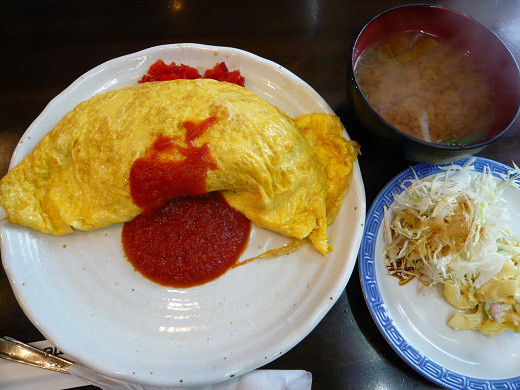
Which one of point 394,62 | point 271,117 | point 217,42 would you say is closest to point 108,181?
point 271,117

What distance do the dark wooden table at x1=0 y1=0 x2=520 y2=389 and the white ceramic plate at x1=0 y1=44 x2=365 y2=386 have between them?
2.03 ft

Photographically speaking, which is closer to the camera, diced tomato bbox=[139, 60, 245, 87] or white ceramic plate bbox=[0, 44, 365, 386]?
white ceramic plate bbox=[0, 44, 365, 386]

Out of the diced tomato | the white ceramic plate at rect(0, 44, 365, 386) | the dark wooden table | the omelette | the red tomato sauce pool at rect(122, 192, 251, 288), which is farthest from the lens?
the dark wooden table

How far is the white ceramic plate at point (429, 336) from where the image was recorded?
224 cm

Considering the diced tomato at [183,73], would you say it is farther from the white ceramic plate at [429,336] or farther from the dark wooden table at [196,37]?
the white ceramic plate at [429,336]

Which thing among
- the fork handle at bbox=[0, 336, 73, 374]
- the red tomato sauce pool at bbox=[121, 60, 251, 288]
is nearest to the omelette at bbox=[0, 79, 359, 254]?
the red tomato sauce pool at bbox=[121, 60, 251, 288]

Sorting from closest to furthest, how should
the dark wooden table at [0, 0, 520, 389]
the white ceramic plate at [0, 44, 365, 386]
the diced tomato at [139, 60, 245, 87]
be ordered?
the white ceramic plate at [0, 44, 365, 386], the diced tomato at [139, 60, 245, 87], the dark wooden table at [0, 0, 520, 389]

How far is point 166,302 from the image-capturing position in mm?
2404

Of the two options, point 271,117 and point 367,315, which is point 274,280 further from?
point 271,117

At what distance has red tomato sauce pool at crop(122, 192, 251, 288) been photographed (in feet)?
8.01

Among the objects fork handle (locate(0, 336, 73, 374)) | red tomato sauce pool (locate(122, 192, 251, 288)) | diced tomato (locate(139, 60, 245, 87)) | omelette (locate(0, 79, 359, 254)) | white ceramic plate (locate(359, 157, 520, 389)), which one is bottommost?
white ceramic plate (locate(359, 157, 520, 389))

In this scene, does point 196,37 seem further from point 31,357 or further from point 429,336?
point 429,336

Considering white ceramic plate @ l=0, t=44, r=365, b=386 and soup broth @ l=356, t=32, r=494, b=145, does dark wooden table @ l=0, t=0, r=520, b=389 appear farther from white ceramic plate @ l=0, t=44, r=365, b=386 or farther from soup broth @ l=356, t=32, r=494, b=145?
white ceramic plate @ l=0, t=44, r=365, b=386

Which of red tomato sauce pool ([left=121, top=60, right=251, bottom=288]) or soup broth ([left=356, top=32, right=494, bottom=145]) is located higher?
soup broth ([left=356, top=32, right=494, bottom=145])
